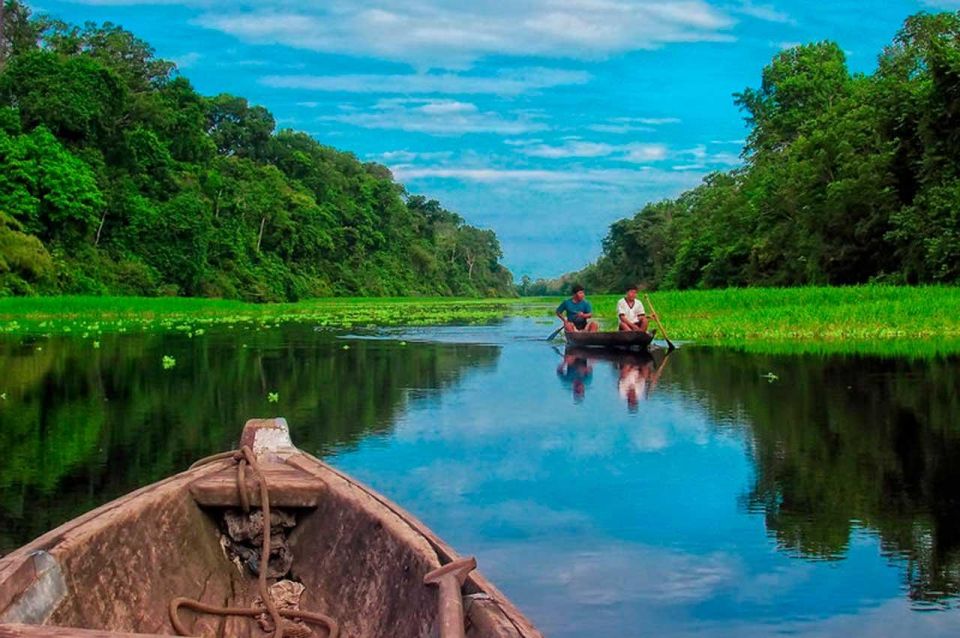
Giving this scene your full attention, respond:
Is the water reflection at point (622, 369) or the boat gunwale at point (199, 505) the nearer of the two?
the boat gunwale at point (199, 505)

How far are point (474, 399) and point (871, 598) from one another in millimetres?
7659

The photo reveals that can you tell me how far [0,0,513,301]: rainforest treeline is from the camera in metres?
39.2

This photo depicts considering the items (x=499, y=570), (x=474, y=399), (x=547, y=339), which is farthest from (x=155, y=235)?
(x=499, y=570)

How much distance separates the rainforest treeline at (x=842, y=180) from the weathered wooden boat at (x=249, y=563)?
2723 cm

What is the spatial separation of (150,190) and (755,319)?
3158 cm

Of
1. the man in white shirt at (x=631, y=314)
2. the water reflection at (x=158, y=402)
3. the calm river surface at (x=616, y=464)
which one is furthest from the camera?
the man in white shirt at (x=631, y=314)

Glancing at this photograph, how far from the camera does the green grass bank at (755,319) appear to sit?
19.9 meters

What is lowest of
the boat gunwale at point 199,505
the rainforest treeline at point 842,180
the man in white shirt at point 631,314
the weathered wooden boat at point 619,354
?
the weathered wooden boat at point 619,354

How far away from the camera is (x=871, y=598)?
194 inches

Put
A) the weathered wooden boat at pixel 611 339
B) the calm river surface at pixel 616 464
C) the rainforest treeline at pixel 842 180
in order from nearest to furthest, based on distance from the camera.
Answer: the calm river surface at pixel 616 464
the weathered wooden boat at pixel 611 339
the rainforest treeline at pixel 842 180

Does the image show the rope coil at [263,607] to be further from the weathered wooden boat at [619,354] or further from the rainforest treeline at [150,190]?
the rainforest treeline at [150,190]

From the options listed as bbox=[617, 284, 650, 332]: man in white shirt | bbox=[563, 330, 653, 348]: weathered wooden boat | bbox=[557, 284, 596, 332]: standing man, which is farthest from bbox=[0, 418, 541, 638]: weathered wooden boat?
bbox=[557, 284, 596, 332]: standing man

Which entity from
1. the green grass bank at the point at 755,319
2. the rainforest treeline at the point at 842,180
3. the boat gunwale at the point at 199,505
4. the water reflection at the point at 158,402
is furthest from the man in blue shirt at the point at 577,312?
the boat gunwale at the point at 199,505

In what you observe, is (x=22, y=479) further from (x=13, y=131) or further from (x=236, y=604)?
(x=13, y=131)
